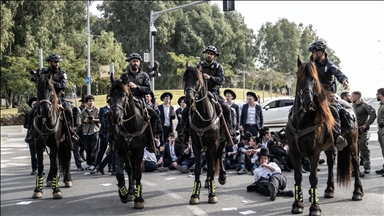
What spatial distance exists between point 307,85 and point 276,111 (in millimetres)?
16951

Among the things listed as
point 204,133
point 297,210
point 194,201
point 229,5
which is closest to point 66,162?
point 194,201

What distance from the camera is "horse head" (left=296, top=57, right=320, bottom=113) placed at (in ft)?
23.2

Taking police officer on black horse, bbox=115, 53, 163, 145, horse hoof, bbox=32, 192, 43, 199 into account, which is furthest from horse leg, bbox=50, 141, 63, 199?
police officer on black horse, bbox=115, 53, 163, 145

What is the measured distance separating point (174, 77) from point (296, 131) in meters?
51.9

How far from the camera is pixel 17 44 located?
118ft

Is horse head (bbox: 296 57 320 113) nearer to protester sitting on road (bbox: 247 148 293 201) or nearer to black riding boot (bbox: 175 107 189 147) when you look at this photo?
protester sitting on road (bbox: 247 148 293 201)

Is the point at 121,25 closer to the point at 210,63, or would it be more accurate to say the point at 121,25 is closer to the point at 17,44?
the point at 17,44

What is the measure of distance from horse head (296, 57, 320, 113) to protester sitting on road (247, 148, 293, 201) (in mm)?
2224

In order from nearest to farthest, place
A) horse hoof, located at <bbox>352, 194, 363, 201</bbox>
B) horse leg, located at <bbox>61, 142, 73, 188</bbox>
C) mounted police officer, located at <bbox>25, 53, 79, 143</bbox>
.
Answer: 1. horse hoof, located at <bbox>352, 194, 363, 201</bbox>
2. mounted police officer, located at <bbox>25, 53, 79, 143</bbox>
3. horse leg, located at <bbox>61, 142, 73, 188</bbox>

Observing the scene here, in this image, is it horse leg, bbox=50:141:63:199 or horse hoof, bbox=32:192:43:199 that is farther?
horse hoof, bbox=32:192:43:199

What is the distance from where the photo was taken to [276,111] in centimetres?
2381

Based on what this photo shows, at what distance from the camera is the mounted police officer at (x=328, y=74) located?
7.86m

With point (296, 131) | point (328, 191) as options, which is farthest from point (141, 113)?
point (328, 191)

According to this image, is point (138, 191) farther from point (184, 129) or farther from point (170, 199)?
point (184, 129)
